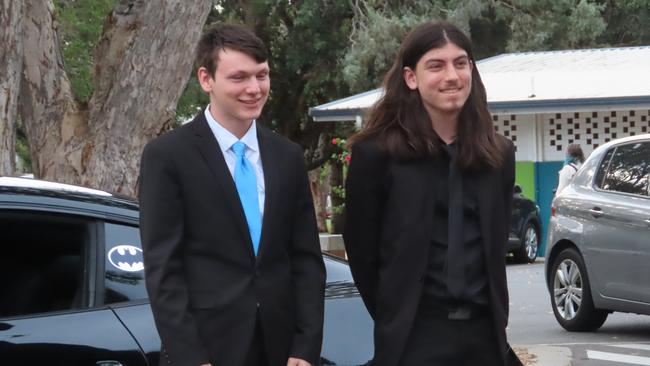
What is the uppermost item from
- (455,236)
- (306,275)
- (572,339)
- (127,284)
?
(455,236)

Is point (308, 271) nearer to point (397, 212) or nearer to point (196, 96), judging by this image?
point (397, 212)

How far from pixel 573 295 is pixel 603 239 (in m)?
0.83

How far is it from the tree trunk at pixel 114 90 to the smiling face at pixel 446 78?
7189 mm

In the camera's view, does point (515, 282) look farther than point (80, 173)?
Yes

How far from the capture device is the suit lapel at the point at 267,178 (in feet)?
12.8

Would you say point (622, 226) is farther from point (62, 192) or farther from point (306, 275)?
point (306, 275)

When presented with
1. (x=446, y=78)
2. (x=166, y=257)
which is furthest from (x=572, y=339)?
(x=166, y=257)

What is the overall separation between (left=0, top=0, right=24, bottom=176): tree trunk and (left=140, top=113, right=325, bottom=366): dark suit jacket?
6.76m

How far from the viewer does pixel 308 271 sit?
4.02 metres

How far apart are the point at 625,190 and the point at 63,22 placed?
8.94m

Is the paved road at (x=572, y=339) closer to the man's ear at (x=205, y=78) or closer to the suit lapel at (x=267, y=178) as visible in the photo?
the suit lapel at (x=267, y=178)

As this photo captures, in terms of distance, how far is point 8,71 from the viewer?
10438 mm

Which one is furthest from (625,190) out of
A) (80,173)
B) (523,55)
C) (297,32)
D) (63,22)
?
(297,32)

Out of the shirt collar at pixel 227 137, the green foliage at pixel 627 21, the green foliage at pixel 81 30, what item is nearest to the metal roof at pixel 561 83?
the green foliage at pixel 81 30
